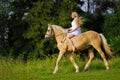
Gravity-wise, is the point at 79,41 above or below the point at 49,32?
below

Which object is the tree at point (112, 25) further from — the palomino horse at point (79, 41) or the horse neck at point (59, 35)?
the horse neck at point (59, 35)

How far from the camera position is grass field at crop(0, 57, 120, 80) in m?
15.7

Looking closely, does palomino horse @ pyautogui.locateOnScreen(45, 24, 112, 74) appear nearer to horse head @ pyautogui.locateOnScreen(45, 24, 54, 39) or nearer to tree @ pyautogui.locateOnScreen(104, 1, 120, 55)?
horse head @ pyautogui.locateOnScreen(45, 24, 54, 39)

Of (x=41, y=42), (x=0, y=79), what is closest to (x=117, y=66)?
(x=0, y=79)

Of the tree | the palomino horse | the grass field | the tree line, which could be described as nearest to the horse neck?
the palomino horse

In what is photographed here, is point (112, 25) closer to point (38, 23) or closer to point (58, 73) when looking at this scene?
point (38, 23)

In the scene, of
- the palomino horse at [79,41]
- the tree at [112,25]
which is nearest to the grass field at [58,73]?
the palomino horse at [79,41]

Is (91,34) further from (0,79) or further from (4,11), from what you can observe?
(4,11)

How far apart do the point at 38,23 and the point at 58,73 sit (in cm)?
2031

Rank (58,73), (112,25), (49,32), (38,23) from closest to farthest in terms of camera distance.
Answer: (58,73) → (49,32) → (38,23) → (112,25)

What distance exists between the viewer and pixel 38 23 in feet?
125

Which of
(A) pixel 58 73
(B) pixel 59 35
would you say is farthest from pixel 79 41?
(A) pixel 58 73

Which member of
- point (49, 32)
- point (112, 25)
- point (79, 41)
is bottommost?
point (112, 25)

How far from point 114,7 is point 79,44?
24.3 metres
